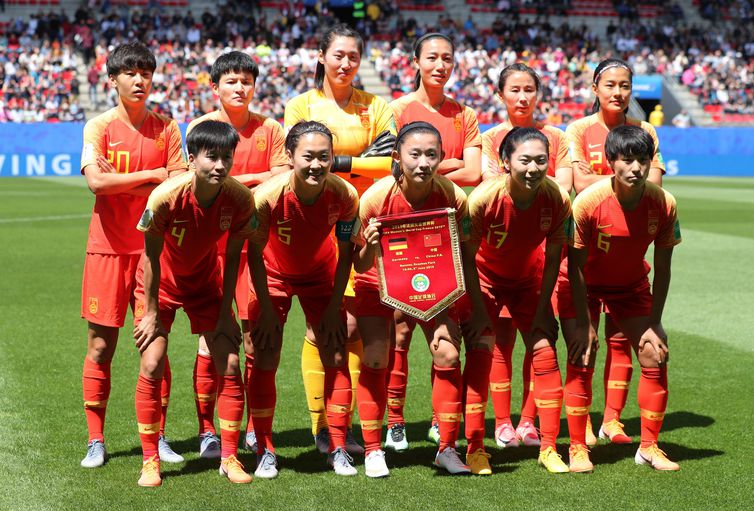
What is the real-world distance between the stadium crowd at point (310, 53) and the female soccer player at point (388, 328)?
1070 inches

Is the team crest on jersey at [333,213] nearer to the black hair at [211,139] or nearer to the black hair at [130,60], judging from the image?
the black hair at [211,139]

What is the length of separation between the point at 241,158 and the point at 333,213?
91 cm

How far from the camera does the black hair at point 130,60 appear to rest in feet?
18.4

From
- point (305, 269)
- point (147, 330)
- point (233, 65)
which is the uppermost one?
point (233, 65)

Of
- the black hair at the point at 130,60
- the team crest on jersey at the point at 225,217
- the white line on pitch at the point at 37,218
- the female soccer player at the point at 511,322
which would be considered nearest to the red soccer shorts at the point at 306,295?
the team crest on jersey at the point at 225,217

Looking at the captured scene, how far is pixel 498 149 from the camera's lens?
6.23m

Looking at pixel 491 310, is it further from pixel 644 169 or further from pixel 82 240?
pixel 82 240

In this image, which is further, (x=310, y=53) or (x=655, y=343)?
(x=310, y=53)

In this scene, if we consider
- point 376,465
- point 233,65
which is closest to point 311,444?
point 376,465

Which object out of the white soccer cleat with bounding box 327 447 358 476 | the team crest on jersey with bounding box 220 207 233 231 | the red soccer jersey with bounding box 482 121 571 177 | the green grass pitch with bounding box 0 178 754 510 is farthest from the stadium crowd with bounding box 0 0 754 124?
the white soccer cleat with bounding box 327 447 358 476

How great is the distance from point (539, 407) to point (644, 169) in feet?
4.61

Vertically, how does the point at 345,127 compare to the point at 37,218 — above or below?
above

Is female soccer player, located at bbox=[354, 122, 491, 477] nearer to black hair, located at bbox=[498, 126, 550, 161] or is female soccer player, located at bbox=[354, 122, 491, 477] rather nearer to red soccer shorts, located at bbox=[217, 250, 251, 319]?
black hair, located at bbox=[498, 126, 550, 161]

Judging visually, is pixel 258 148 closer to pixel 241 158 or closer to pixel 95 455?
pixel 241 158
